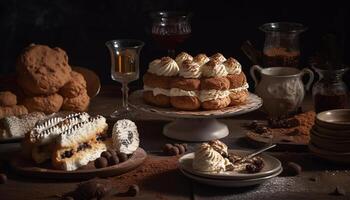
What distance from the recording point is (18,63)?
2.97 meters

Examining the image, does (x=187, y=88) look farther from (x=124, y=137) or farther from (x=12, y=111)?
(x=12, y=111)

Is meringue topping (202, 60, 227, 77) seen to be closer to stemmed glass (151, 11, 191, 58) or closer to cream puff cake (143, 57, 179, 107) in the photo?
cream puff cake (143, 57, 179, 107)

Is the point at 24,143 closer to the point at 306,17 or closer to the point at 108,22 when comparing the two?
the point at 108,22

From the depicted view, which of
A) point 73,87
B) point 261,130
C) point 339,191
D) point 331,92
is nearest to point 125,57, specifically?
point 73,87

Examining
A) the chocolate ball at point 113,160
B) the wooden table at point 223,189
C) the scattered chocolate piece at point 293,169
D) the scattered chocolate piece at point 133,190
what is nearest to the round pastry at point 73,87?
the wooden table at point 223,189

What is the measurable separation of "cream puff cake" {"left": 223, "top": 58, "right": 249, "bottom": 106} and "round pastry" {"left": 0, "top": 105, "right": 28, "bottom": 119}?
71 centimetres

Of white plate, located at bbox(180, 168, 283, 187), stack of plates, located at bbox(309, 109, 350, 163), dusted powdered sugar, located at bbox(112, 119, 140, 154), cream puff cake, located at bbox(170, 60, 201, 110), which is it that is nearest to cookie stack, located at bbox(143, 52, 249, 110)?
cream puff cake, located at bbox(170, 60, 201, 110)

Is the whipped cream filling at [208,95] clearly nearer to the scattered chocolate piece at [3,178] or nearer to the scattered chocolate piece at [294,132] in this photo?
the scattered chocolate piece at [294,132]

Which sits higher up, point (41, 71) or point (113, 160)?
point (41, 71)

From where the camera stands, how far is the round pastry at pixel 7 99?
2.93 meters

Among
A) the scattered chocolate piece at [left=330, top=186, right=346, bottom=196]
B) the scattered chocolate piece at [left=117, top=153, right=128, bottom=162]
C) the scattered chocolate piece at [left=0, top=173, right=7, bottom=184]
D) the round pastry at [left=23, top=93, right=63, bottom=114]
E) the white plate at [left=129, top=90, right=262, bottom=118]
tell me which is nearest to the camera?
the scattered chocolate piece at [left=330, top=186, right=346, bottom=196]

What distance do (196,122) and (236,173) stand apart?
525 millimetres

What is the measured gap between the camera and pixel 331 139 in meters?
2.51

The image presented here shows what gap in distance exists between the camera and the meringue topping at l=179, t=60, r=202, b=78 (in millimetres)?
2807
